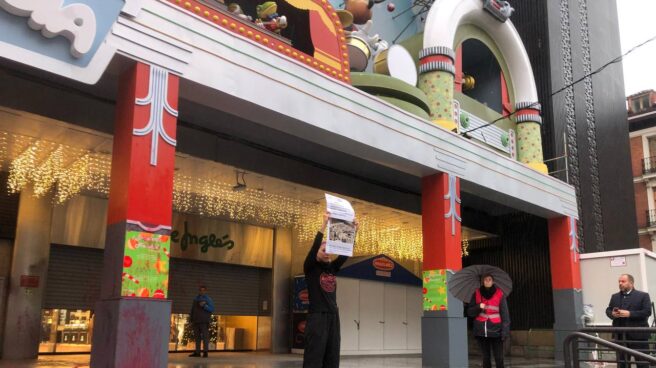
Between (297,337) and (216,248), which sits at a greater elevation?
(216,248)

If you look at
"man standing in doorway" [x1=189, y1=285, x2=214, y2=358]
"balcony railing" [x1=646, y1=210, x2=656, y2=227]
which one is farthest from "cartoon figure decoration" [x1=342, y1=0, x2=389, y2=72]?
"balcony railing" [x1=646, y1=210, x2=656, y2=227]

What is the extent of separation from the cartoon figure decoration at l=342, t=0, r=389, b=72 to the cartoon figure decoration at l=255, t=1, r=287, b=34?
2576mm

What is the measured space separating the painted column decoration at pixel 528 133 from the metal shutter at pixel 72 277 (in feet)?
35.2

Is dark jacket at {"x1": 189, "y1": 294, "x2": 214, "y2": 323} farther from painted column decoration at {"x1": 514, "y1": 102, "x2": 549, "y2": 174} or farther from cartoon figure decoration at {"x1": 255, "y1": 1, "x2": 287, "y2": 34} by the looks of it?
painted column decoration at {"x1": 514, "y1": 102, "x2": 549, "y2": 174}

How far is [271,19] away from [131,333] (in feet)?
18.3

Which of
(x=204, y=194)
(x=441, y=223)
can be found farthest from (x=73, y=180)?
(x=441, y=223)

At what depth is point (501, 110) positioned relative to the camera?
1648 centimetres

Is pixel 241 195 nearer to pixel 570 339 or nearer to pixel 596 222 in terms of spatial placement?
pixel 570 339

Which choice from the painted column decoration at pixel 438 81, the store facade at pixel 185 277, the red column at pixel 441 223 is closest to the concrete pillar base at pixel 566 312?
the red column at pixel 441 223

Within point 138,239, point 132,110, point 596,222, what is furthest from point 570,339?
point 596,222

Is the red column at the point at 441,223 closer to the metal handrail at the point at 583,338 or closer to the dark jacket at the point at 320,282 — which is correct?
the metal handrail at the point at 583,338

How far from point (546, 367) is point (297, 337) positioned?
5875 mm

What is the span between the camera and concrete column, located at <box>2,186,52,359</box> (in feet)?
36.6

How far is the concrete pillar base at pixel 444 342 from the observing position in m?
10.9
